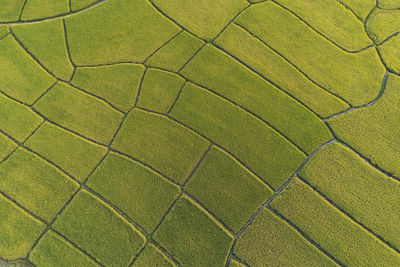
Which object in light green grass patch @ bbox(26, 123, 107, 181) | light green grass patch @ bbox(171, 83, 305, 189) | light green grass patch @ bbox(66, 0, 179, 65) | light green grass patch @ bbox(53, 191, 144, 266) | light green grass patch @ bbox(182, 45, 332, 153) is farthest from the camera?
light green grass patch @ bbox(66, 0, 179, 65)

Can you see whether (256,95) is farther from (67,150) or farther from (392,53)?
(67,150)

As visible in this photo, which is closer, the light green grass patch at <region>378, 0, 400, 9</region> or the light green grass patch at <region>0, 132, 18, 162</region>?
the light green grass patch at <region>0, 132, 18, 162</region>

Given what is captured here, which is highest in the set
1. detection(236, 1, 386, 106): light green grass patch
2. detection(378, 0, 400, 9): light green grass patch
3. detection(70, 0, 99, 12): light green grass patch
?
detection(378, 0, 400, 9): light green grass patch

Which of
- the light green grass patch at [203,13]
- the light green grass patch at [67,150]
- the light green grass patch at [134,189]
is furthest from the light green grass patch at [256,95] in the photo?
the light green grass patch at [67,150]

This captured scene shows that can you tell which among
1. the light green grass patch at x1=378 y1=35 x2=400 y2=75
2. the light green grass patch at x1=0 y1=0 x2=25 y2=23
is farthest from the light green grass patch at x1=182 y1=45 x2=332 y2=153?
the light green grass patch at x1=0 y1=0 x2=25 y2=23

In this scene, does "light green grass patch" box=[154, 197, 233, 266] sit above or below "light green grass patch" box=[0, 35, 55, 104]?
above

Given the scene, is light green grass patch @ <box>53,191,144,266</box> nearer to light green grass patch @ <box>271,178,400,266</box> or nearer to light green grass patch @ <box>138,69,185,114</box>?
light green grass patch @ <box>138,69,185,114</box>
